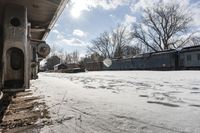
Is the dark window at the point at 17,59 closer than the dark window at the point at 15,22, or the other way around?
the dark window at the point at 17,59

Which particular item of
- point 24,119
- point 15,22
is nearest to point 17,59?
point 15,22

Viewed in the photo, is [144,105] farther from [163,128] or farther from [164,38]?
[164,38]

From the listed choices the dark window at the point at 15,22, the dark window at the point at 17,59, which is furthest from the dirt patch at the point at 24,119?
the dark window at the point at 15,22

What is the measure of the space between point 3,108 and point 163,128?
259cm

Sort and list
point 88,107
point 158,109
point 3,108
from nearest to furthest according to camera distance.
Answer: point 158,109 → point 88,107 → point 3,108

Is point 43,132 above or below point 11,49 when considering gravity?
below

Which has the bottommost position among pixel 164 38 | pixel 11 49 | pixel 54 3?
pixel 11 49

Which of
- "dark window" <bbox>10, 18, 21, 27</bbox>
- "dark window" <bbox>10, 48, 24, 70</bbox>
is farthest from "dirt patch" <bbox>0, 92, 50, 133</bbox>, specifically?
"dark window" <bbox>10, 18, 21, 27</bbox>

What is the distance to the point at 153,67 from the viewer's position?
28094mm

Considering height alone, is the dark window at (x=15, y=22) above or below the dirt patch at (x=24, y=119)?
above

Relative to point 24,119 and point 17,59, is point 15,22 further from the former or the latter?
point 24,119

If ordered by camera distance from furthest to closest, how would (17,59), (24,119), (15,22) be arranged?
1. (24,119)
2. (15,22)
3. (17,59)

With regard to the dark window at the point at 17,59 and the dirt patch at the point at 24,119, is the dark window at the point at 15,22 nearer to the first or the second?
the dark window at the point at 17,59

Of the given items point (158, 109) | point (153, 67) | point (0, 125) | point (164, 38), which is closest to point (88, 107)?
point (158, 109)
